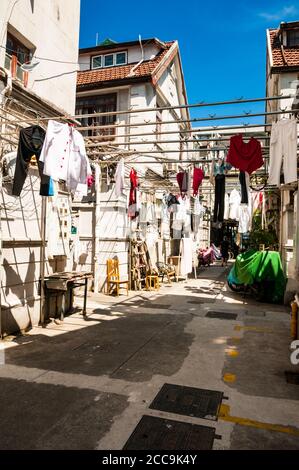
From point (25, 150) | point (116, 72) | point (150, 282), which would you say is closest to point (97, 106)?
point (116, 72)

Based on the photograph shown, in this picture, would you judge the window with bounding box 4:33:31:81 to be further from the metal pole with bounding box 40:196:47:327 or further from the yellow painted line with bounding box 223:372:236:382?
the yellow painted line with bounding box 223:372:236:382

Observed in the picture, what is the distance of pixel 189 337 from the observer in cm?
800

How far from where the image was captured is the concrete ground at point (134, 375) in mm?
3891

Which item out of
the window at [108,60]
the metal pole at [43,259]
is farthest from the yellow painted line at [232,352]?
the window at [108,60]

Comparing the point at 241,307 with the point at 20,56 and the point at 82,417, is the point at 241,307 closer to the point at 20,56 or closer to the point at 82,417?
the point at 82,417

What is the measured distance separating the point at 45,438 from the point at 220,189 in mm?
8884

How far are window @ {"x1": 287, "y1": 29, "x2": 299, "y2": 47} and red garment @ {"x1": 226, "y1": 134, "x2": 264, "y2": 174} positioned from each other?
13.3 m

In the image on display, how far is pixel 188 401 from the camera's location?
15.5 ft

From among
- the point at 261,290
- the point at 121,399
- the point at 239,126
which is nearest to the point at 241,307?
the point at 261,290

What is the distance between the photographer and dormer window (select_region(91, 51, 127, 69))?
19.2m

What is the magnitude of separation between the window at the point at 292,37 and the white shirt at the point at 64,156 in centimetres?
1606

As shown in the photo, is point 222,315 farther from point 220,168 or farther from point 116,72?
point 116,72

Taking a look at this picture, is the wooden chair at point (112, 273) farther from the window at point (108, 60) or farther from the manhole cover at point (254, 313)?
the window at point (108, 60)

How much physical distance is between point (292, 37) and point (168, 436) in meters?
20.5
